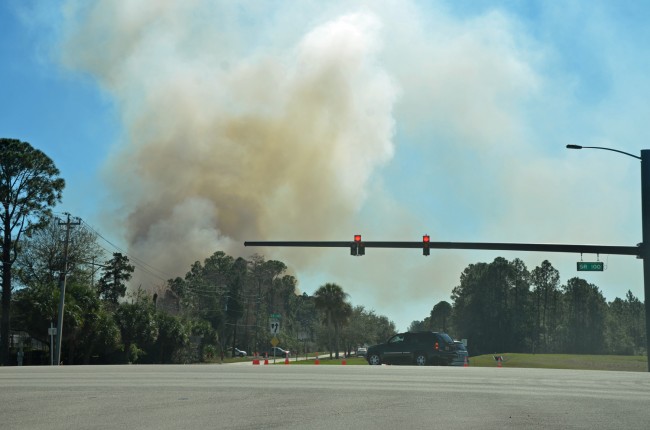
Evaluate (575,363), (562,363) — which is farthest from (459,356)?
(562,363)

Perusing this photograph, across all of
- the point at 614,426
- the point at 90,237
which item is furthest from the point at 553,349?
the point at 614,426

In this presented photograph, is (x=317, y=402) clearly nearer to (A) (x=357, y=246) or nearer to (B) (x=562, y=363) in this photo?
(A) (x=357, y=246)

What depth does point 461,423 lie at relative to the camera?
11.2 meters

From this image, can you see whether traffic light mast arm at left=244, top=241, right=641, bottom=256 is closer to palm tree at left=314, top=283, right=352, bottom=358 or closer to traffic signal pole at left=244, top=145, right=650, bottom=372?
traffic signal pole at left=244, top=145, right=650, bottom=372

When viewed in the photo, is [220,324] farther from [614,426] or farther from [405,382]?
[614,426]

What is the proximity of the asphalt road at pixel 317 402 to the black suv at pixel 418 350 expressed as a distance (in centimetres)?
1197

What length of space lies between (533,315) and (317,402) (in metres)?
141

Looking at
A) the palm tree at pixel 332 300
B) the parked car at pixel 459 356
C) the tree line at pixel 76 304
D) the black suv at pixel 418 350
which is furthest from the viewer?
the palm tree at pixel 332 300

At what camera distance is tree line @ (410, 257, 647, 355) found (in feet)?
463

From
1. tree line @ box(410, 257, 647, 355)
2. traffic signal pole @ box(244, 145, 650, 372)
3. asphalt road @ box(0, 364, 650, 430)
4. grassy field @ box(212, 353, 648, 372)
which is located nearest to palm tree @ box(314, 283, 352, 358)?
grassy field @ box(212, 353, 648, 372)

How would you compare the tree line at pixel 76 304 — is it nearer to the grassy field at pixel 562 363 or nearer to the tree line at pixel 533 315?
the grassy field at pixel 562 363

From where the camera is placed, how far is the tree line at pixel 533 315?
141m

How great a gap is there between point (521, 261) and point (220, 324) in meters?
64.4

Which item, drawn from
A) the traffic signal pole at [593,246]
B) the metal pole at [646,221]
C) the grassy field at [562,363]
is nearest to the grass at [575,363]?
the grassy field at [562,363]
